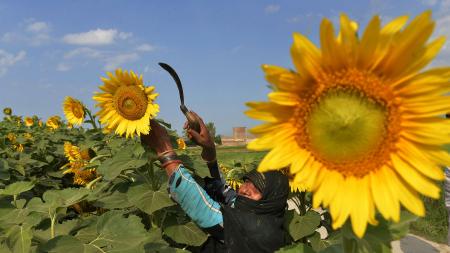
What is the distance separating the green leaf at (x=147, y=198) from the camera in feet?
9.12

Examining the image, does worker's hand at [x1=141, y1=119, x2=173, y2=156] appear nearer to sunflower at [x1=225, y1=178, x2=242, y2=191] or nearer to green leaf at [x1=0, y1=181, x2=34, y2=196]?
green leaf at [x1=0, y1=181, x2=34, y2=196]

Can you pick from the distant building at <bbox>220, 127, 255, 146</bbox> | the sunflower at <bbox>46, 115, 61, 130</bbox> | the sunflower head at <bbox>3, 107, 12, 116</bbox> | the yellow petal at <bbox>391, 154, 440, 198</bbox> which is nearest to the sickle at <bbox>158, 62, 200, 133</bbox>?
the yellow petal at <bbox>391, 154, 440, 198</bbox>

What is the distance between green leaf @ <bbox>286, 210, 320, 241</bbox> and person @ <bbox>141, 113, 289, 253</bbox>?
0.66 m

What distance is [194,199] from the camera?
2.42 metres

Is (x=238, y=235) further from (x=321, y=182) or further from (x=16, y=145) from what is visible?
(x=16, y=145)

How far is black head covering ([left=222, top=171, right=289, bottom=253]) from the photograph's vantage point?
2.25m

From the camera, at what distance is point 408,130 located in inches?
43.7

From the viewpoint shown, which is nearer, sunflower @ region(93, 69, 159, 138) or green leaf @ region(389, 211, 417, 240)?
green leaf @ region(389, 211, 417, 240)

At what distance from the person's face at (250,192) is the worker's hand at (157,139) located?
0.50m

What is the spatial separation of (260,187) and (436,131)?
1.34 meters

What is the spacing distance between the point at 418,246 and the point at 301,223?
3595mm

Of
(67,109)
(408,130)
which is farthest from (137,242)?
(67,109)

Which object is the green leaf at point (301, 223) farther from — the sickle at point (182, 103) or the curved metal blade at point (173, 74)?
the curved metal blade at point (173, 74)

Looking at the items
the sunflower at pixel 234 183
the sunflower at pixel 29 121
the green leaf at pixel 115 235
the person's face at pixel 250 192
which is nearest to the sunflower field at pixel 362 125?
the green leaf at pixel 115 235
